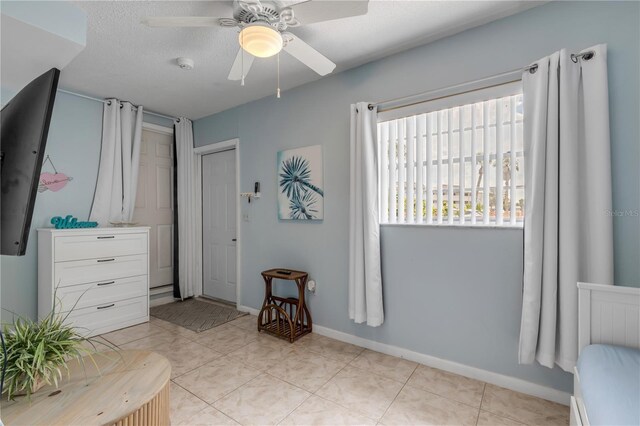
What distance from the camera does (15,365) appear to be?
3.48ft

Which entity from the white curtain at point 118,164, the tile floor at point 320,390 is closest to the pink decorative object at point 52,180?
the white curtain at point 118,164

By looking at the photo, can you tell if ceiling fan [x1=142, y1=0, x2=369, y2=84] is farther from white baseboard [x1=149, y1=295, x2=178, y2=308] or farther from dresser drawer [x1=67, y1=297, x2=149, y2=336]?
white baseboard [x1=149, y1=295, x2=178, y2=308]

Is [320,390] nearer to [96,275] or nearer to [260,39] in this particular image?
[260,39]

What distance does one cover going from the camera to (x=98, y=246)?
3037mm

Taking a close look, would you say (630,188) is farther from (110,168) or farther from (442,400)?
(110,168)

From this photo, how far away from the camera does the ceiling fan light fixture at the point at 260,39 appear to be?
1.49 m

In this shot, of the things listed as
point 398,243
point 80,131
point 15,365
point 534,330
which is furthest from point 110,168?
point 534,330

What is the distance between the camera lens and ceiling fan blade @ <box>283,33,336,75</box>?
177cm

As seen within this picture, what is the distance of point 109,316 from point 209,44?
9.18ft

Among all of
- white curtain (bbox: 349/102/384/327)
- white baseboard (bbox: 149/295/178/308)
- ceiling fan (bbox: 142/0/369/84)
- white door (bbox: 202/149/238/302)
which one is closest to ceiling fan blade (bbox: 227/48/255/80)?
ceiling fan (bbox: 142/0/369/84)

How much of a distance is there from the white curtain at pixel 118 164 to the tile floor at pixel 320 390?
1.44 metres

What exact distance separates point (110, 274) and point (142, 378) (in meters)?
2.35

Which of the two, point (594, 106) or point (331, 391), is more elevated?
point (594, 106)

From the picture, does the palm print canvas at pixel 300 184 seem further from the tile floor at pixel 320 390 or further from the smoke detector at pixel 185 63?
the tile floor at pixel 320 390
